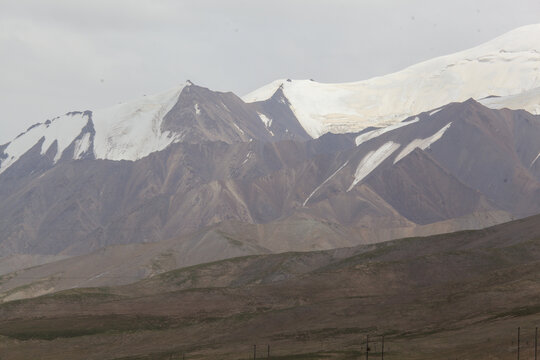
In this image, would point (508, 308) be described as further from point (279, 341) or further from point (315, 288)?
point (315, 288)

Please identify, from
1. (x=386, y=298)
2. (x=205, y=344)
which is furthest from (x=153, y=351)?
(x=386, y=298)

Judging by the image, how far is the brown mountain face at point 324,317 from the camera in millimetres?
124062

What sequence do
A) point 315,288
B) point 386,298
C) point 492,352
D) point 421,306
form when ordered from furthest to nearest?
point 315,288 → point 386,298 → point 421,306 → point 492,352

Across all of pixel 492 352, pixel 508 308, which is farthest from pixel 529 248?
pixel 492 352

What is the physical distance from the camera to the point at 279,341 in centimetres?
13912

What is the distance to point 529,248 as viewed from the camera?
7781 inches

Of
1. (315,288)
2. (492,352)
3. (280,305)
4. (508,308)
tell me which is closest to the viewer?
(492,352)

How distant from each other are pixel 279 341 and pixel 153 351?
18.5 meters

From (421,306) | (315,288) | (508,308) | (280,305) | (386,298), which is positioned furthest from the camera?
(315,288)

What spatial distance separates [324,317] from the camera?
508 ft

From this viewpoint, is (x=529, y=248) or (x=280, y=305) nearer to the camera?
(x=280, y=305)

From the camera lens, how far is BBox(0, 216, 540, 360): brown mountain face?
4884 inches

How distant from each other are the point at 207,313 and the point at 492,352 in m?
77.8

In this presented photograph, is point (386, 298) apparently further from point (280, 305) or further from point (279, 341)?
point (279, 341)
